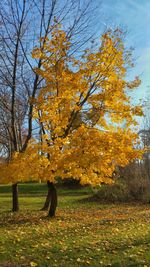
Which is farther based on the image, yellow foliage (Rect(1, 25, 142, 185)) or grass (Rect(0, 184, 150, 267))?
yellow foliage (Rect(1, 25, 142, 185))

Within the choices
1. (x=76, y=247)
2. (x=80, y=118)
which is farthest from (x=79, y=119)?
(x=76, y=247)

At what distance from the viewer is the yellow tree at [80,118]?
1171 cm

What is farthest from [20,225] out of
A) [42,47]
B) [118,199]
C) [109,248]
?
[118,199]

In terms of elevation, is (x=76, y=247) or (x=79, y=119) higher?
(x=79, y=119)

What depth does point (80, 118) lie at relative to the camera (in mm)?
13586

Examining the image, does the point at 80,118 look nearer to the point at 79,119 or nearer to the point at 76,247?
the point at 79,119

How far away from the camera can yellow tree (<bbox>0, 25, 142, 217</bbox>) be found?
11.7 m

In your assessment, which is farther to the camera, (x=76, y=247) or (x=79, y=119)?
(x=79, y=119)

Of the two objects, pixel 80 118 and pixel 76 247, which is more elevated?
pixel 80 118

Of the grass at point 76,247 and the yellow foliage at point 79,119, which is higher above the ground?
the yellow foliage at point 79,119

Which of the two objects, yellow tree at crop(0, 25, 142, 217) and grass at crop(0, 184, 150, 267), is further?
yellow tree at crop(0, 25, 142, 217)

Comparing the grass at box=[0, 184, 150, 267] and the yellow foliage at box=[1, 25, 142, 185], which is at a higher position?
the yellow foliage at box=[1, 25, 142, 185]

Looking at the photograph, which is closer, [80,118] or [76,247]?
[76,247]

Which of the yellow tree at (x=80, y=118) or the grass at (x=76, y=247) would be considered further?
the yellow tree at (x=80, y=118)
